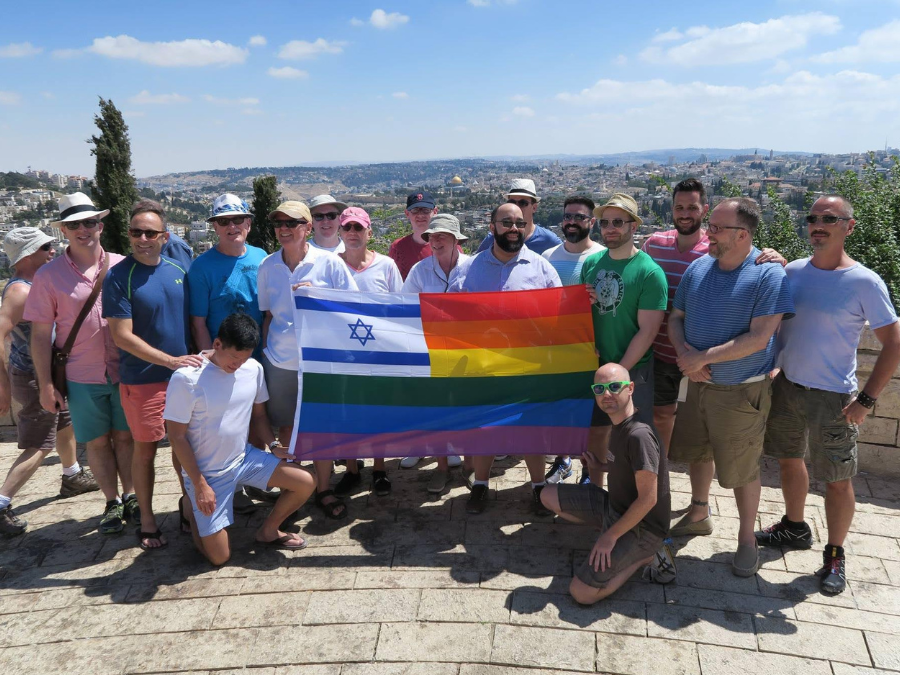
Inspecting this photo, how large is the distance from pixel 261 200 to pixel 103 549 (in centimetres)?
2677

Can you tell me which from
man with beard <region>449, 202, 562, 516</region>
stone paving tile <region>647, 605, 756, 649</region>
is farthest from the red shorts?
stone paving tile <region>647, 605, 756, 649</region>

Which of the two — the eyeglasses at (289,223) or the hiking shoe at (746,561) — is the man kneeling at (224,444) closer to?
the eyeglasses at (289,223)

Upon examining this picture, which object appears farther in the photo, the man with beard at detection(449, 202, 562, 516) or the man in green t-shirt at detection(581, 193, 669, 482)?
the man with beard at detection(449, 202, 562, 516)

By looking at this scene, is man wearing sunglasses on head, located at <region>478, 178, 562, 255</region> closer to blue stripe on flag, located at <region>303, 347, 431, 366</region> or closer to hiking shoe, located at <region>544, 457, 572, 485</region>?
blue stripe on flag, located at <region>303, 347, 431, 366</region>

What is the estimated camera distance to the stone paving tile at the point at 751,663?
3279mm

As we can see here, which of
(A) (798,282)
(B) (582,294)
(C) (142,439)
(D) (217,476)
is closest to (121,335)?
(C) (142,439)

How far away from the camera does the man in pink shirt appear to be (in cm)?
453

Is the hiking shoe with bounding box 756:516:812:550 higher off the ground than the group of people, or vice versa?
the group of people

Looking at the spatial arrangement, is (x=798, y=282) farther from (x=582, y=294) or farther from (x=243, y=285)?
(x=243, y=285)

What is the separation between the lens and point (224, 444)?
4199mm

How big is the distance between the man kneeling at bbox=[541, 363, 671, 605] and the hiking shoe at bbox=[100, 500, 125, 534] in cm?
348

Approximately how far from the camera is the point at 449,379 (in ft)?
15.4

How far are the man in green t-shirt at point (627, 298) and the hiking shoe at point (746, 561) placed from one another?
1.02 metres

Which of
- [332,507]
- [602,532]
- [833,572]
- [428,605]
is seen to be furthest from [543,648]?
[332,507]
